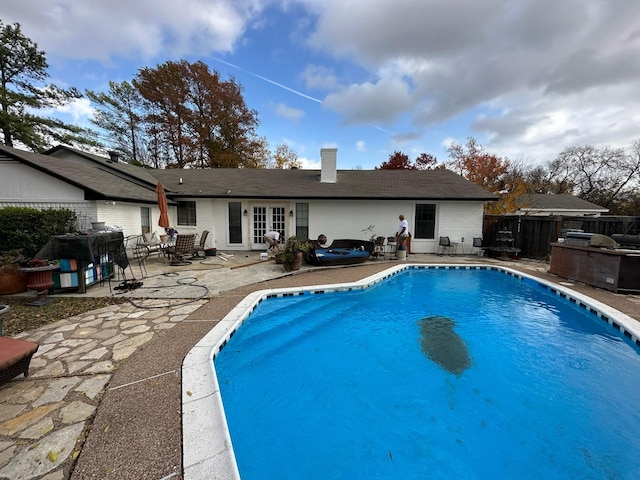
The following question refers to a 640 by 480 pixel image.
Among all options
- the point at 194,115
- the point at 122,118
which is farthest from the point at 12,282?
the point at 122,118

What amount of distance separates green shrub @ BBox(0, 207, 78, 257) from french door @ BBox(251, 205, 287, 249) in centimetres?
644

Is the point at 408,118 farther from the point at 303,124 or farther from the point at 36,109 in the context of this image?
the point at 36,109

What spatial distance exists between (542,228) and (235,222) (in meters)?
13.2

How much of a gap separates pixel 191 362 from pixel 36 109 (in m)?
24.1

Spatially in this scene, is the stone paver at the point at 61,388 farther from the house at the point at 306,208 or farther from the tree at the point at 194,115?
the tree at the point at 194,115

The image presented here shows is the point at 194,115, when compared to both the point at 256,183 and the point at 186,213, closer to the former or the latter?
the point at 256,183

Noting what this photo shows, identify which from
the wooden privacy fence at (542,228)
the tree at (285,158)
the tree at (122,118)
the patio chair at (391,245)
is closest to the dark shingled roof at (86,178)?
the patio chair at (391,245)

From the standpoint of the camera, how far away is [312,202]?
12.0m

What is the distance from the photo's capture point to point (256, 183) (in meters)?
13.1

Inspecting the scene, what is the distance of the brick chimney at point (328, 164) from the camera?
13352 mm

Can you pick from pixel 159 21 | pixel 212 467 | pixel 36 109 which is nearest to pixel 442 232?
pixel 212 467

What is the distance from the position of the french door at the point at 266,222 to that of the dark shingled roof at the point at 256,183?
791 mm

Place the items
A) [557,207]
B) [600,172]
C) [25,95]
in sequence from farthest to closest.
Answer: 1. [600,172]
2. [557,207]
3. [25,95]

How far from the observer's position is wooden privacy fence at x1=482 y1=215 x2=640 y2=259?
9.63 meters
